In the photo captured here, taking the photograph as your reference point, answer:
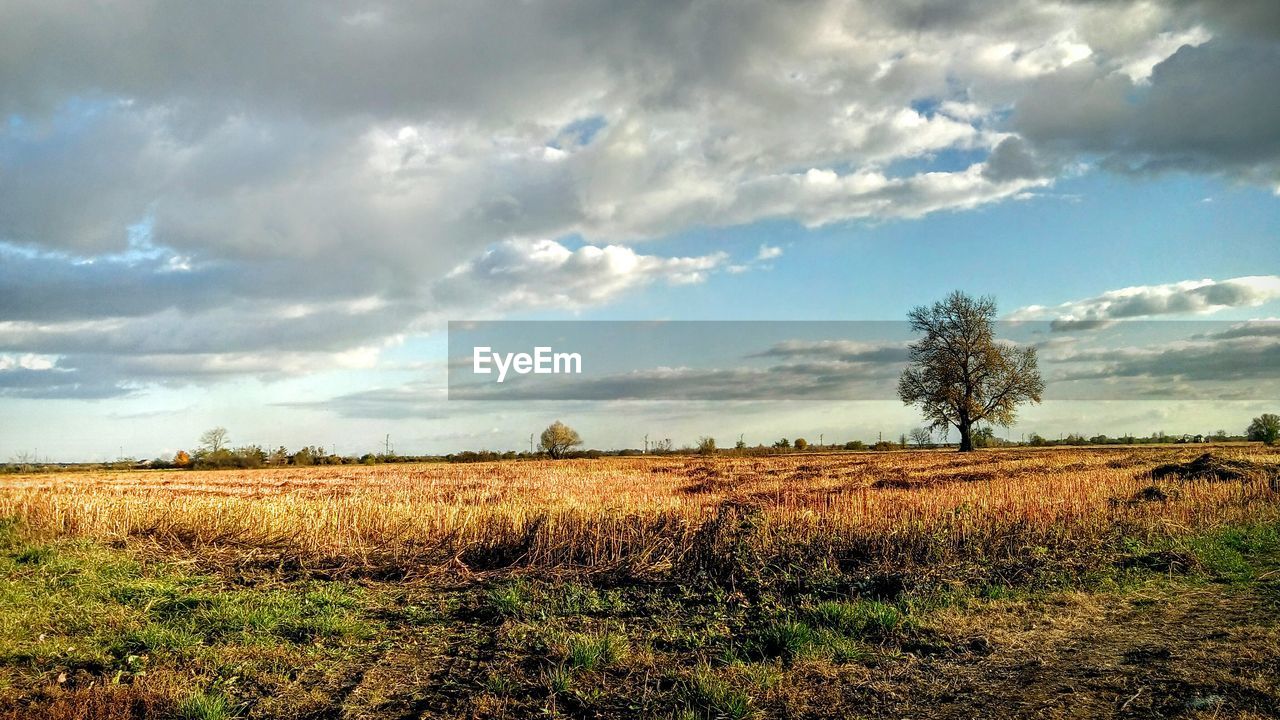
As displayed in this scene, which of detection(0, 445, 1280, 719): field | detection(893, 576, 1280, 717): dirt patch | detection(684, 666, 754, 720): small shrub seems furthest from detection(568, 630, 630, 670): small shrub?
detection(893, 576, 1280, 717): dirt patch

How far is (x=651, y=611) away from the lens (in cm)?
938

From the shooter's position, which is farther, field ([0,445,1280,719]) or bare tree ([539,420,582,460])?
bare tree ([539,420,582,460])

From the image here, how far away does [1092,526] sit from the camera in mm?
13492

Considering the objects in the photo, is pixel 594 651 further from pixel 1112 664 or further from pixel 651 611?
pixel 1112 664

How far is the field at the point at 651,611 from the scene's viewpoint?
256 inches

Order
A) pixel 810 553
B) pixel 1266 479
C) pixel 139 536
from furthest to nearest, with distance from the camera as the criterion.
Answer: pixel 1266 479 → pixel 139 536 → pixel 810 553

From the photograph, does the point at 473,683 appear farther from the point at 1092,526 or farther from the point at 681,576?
the point at 1092,526

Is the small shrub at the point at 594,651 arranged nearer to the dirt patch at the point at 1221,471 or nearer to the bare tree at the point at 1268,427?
the dirt patch at the point at 1221,471

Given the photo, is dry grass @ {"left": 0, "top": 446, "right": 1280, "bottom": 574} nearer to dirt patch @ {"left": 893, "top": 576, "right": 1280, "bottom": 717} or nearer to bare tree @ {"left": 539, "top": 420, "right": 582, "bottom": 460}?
dirt patch @ {"left": 893, "top": 576, "right": 1280, "bottom": 717}

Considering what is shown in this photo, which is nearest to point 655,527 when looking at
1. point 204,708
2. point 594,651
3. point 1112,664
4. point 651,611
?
point 651,611

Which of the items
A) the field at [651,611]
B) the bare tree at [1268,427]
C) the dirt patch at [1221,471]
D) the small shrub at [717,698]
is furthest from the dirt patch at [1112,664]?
the bare tree at [1268,427]

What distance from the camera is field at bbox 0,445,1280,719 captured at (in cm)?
649

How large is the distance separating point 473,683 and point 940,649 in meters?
4.65

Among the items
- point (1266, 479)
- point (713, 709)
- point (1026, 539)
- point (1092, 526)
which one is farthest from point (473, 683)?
point (1266, 479)
